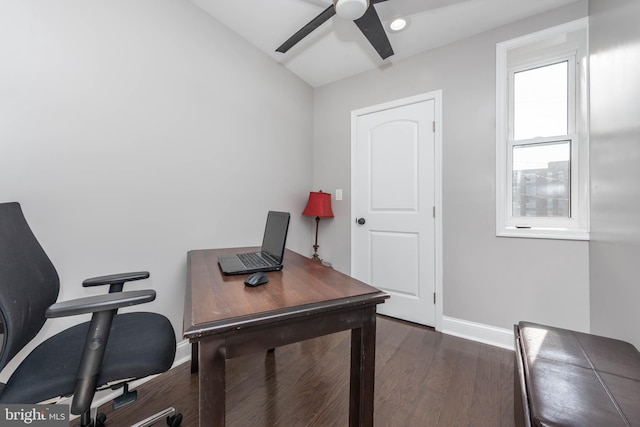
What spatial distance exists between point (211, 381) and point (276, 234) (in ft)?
2.71

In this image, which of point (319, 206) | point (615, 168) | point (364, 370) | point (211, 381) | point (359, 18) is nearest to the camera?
point (211, 381)

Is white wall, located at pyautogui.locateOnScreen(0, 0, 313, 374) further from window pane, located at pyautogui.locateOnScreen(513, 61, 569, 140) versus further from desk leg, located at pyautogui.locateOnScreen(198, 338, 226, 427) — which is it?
window pane, located at pyautogui.locateOnScreen(513, 61, 569, 140)

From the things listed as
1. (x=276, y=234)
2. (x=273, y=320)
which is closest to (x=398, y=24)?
(x=276, y=234)

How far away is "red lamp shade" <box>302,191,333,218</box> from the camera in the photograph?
8.97ft

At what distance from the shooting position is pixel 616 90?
50.5 inches

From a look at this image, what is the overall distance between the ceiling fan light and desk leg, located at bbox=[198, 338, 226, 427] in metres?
1.82

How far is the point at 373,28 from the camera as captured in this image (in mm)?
1720

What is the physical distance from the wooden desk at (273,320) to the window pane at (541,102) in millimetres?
2108

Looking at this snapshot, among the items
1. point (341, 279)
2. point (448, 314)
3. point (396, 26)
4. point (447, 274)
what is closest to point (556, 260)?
point (447, 274)

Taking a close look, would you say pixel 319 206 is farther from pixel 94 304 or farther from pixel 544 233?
pixel 94 304

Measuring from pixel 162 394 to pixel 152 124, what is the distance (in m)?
1.66

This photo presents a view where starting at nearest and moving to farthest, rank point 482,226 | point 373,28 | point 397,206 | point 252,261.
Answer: point 252,261, point 373,28, point 482,226, point 397,206

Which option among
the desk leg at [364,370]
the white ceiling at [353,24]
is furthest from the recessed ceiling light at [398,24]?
the desk leg at [364,370]

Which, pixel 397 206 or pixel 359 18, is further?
pixel 397 206
